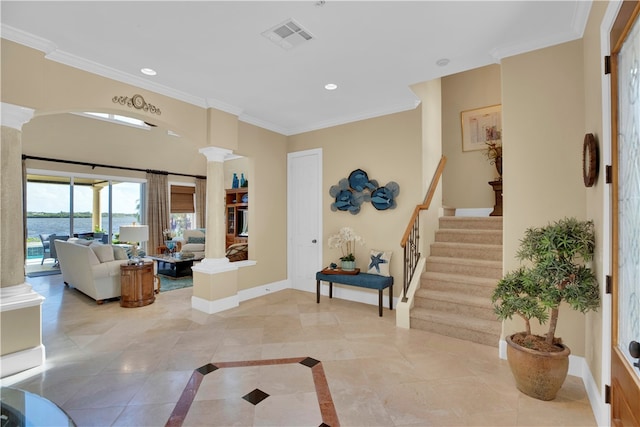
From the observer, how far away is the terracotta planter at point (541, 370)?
216 centimetres

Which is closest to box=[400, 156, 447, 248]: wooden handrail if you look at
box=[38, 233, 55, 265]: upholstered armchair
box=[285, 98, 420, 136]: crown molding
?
box=[285, 98, 420, 136]: crown molding

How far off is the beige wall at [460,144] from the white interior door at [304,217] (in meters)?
2.67

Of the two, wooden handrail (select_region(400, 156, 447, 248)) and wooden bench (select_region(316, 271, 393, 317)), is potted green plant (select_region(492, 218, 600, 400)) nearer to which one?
wooden handrail (select_region(400, 156, 447, 248))

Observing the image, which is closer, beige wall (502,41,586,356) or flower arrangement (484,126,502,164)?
beige wall (502,41,586,356)

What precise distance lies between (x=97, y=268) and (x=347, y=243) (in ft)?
12.9

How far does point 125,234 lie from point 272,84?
3566mm

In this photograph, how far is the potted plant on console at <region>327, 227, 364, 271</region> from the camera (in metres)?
4.56

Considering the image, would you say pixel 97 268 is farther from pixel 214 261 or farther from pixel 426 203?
pixel 426 203

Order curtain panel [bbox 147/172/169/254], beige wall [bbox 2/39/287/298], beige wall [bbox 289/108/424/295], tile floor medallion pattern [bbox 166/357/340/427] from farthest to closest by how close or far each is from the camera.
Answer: curtain panel [bbox 147/172/169/254] → beige wall [bbox 289/108/424/295] → beige wall [bbox 2/39/287/298] → tile floor medallion pattern [bbox 166/357/340/427]

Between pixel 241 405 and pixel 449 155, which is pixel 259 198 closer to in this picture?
pixel 241 405

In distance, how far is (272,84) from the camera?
3678 mm

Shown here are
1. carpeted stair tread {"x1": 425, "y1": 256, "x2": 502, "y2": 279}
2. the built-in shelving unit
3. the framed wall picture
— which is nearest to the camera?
carpeted stair tread {"x1": 425, "y1": 256, "x2": 502, "y2": 279}

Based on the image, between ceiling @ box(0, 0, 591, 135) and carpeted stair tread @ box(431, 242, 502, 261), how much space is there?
87.2 inches

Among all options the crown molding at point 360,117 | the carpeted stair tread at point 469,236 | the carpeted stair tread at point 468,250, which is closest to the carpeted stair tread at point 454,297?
the carpeted stair tread at point 468,250
